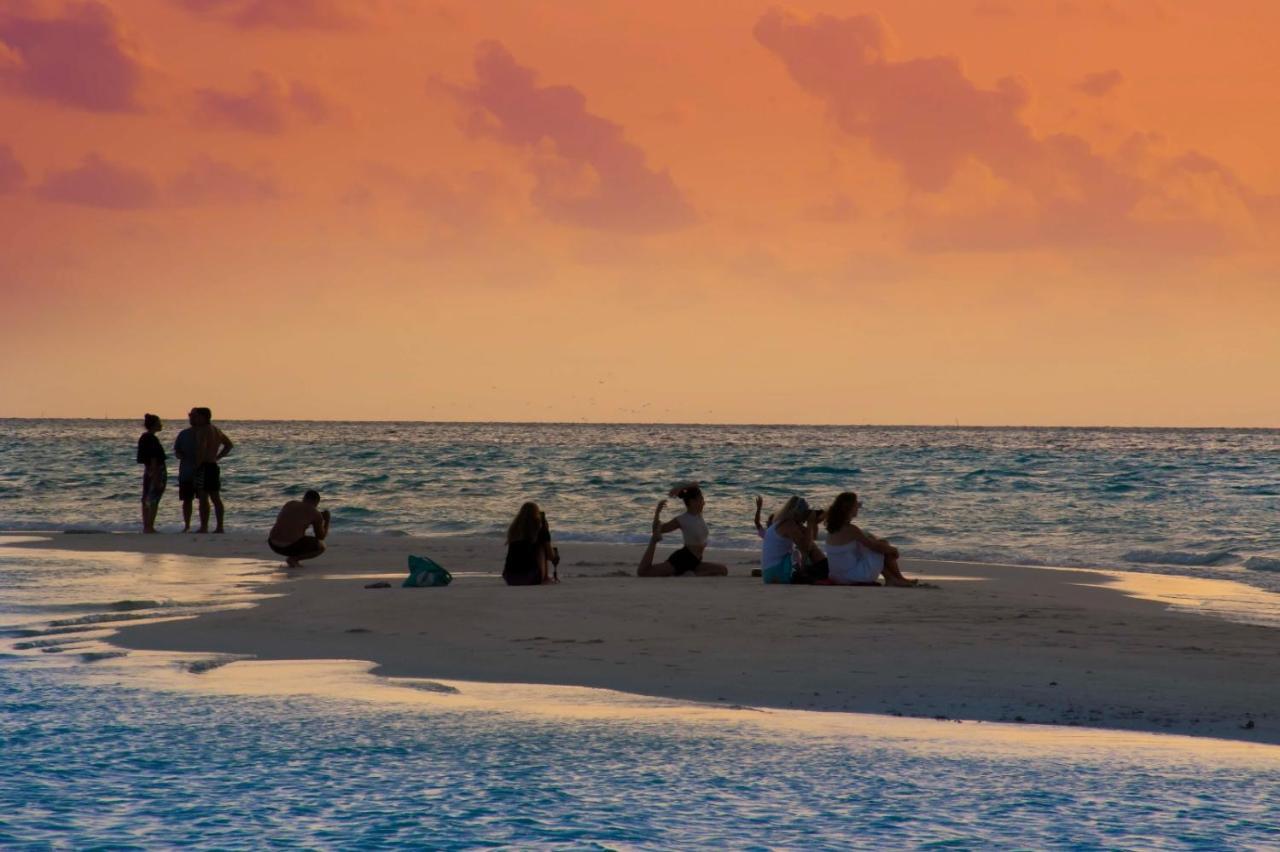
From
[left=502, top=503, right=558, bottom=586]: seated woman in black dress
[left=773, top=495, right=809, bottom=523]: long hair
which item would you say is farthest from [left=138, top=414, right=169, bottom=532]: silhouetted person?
[left=773, top=495, right=809, bottom=523]: long hair

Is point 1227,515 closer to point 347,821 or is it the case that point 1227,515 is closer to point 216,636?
point 216,636

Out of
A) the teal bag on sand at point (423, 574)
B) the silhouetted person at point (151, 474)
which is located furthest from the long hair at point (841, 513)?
the silhouetted person at point (151, 474)

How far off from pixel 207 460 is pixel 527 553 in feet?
32.6

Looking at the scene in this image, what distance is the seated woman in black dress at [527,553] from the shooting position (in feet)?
46.9

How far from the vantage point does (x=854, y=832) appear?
17.0 ft

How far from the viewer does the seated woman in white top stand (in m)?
14.7

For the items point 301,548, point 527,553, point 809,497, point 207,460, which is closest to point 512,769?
point 527,553

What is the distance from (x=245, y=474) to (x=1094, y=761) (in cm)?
4123

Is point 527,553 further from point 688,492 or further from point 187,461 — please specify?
point 187,461

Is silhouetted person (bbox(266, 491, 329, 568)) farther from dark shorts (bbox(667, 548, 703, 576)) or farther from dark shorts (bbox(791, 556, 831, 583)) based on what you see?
dark shorts (bbox(791, 556, 831, 583))

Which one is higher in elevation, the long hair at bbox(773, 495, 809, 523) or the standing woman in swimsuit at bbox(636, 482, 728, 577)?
the long hair at bbox(773, 495, 809, 523)

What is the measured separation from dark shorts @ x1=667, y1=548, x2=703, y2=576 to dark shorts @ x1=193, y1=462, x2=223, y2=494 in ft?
32.0

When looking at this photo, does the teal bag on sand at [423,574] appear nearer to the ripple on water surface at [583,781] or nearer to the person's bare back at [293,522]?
the person's bare back at [293,522]

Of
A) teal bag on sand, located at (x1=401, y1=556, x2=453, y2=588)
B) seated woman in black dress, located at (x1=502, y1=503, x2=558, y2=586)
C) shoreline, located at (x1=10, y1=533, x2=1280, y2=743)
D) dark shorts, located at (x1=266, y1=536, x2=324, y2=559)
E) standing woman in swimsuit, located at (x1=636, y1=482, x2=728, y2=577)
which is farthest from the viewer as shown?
dark shorts, located at (x1=266, y1=536, x2=324, y2=559)
